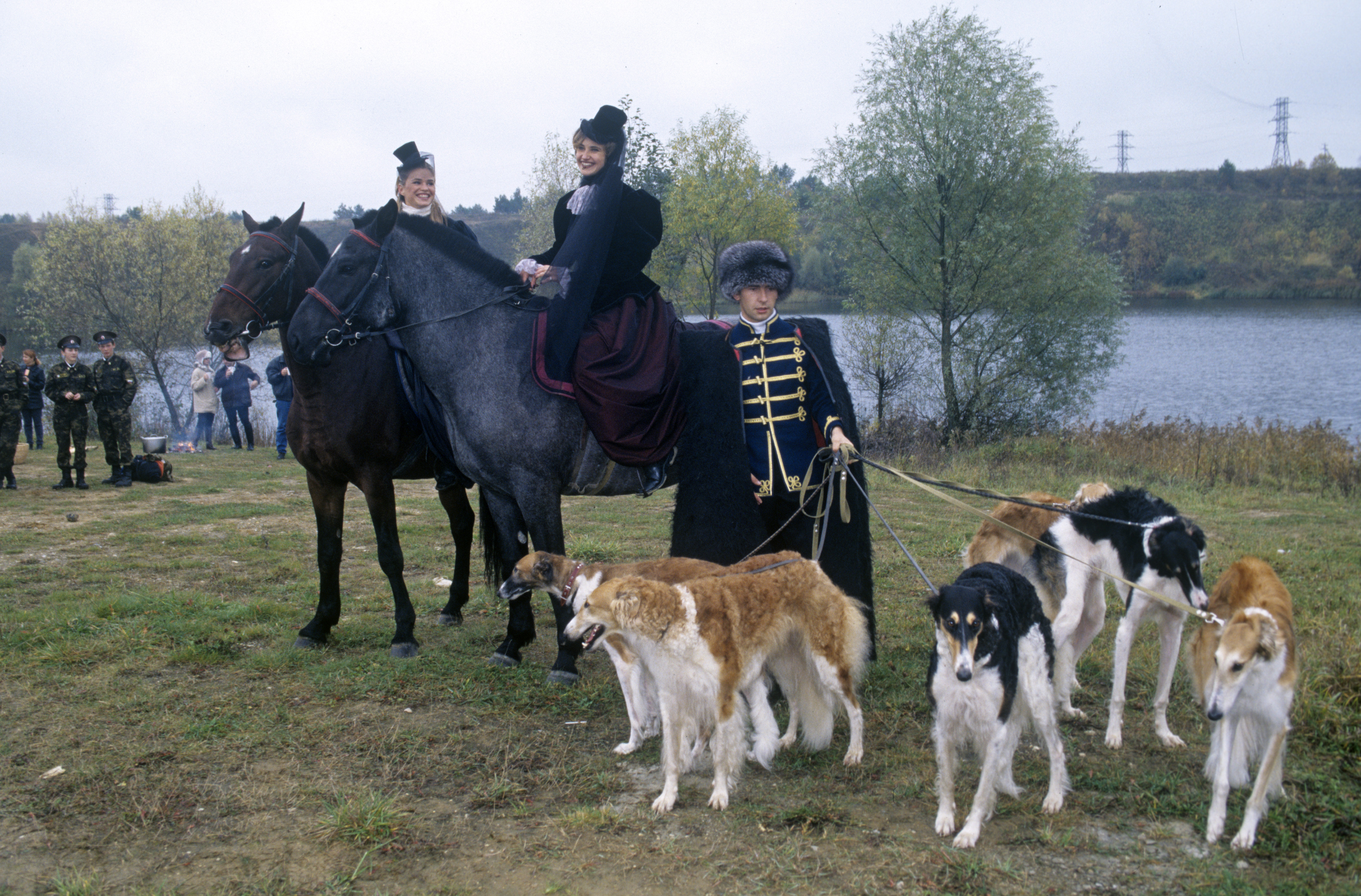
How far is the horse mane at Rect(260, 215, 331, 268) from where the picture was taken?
7.16 meters

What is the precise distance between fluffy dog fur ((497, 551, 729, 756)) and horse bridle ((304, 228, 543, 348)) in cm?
189

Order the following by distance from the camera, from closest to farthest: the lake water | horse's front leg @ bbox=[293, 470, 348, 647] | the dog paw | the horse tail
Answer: the dog paw, horse's front leg @ bbox=[293, 470, 348, 647], the horse tail, the lake water

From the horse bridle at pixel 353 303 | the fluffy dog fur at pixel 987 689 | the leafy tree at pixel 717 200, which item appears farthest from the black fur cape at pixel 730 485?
the leafy tree at pixel 717 200

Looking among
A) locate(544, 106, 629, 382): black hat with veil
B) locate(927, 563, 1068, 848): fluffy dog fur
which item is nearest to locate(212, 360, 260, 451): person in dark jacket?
locate(544, 106, 629, 382): black hat with veil

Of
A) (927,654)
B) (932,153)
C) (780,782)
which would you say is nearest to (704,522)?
(780,782)

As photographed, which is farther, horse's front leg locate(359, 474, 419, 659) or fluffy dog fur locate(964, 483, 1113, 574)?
horse's front leg locate(359, 474, 419, 659)

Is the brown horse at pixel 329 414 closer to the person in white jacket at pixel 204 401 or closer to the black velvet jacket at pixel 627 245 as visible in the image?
the black velvet jacket at pixel 627 245

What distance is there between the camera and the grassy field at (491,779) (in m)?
3.89

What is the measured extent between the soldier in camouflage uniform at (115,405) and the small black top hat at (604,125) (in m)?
13.3

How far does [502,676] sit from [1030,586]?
3.79 metres

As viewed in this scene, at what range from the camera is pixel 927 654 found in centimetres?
664

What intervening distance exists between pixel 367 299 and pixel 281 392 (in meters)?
14.9

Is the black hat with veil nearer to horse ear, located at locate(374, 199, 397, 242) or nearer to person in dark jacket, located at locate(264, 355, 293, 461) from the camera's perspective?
horse ear, located at locate(374, 199, 397, 242)

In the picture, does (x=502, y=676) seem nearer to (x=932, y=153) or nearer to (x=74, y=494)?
(x=74, y=494)
